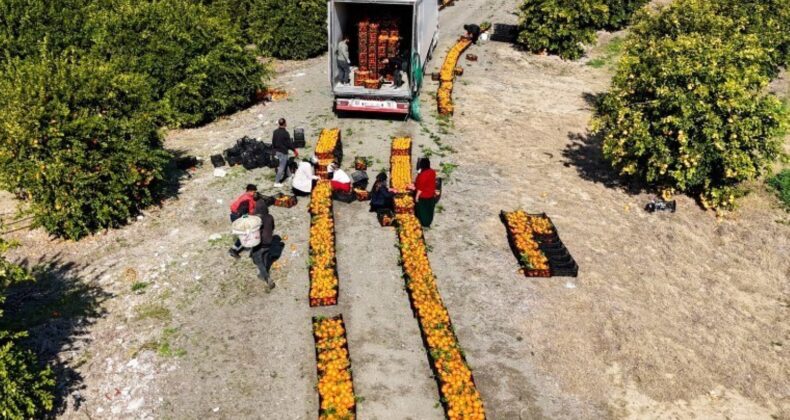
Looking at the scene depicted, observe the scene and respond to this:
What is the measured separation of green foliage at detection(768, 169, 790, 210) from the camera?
1639cm

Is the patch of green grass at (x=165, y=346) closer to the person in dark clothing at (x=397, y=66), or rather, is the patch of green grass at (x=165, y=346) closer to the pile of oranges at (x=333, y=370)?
the pile of oranges at (x=333, y=370)

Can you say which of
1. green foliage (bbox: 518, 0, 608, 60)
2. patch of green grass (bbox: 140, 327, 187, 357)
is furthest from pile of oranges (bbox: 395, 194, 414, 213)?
green foliage (bbox: 518, 0, 608, 60)

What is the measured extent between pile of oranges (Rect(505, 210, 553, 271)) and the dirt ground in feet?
1.26

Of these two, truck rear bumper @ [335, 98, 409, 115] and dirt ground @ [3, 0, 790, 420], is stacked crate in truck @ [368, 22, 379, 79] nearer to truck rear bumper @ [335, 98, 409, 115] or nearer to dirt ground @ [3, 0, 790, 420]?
truck rear bumper @ [335, 98, 409, 115]

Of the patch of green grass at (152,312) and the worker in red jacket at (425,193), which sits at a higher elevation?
the worker in red jacket at (425,193)

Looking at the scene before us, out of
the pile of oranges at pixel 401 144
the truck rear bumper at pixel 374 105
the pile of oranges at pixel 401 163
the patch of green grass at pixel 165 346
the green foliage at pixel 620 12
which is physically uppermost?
the green foliage at pixel 620 12

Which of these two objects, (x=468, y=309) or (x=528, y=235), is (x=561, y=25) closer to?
(x=528, y=235)

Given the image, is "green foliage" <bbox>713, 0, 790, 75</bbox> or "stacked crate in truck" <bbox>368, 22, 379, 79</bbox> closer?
"stacked crate in truck" <bbox>368, 22, 379, 79</bbox>

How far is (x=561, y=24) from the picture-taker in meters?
27.3

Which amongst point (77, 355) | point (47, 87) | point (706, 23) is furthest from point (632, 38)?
point (77, 355)

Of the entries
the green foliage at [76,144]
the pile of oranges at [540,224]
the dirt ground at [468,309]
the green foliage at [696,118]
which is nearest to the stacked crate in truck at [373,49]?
the dirt ground at [468,309]

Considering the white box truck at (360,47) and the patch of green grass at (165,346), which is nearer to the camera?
the patch of green grass at (165,346)

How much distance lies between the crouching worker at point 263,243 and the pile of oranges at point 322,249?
1003 mm

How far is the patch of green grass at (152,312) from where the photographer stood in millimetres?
10844
